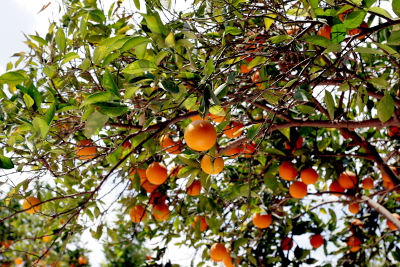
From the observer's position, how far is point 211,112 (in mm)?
1378

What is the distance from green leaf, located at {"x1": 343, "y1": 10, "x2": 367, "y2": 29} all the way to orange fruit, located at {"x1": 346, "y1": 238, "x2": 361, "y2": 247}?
9.75 ft

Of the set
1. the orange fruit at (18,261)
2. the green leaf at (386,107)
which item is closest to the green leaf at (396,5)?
the green leaf at (386,107)

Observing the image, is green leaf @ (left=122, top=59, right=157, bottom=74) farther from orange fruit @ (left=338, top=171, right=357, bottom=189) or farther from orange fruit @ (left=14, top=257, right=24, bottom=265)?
orange fruit @ (left=14, top=257, right=24, bottom=265)

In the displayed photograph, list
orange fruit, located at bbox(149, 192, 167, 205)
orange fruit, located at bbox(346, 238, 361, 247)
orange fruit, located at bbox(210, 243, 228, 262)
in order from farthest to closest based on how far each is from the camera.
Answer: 1. orange fruit, located at bbox(346, 238, 361, 247)
2. orange fruit, located at bbox(210, 243, 228, 262)
3. orange fruit, located at bbox(149, 192, 167, 205)

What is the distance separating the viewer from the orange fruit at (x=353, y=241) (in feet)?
12.3

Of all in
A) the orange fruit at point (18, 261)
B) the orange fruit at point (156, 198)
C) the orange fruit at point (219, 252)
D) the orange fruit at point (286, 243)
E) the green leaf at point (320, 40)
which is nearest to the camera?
the green leaf at point (320, 40)

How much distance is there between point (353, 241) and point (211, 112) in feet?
9.89

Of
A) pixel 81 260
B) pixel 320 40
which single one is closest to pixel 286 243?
pixel 320 40

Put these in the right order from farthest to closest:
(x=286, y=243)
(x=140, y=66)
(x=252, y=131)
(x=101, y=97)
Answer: (x=286, y=243)
(x=252, y=131)
(x=140, y=66)
(x=101, y=97)

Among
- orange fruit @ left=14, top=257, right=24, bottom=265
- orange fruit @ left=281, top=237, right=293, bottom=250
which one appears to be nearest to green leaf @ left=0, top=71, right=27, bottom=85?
orange fruit @ left=281, top=237, right=293, bottom=250

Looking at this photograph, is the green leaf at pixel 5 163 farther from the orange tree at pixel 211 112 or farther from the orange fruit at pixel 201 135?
the orange fruit at pixel 201 135

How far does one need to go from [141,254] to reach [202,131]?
271 inches

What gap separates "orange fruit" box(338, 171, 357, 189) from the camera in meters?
2.98

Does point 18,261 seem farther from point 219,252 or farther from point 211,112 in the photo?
point 211,112
